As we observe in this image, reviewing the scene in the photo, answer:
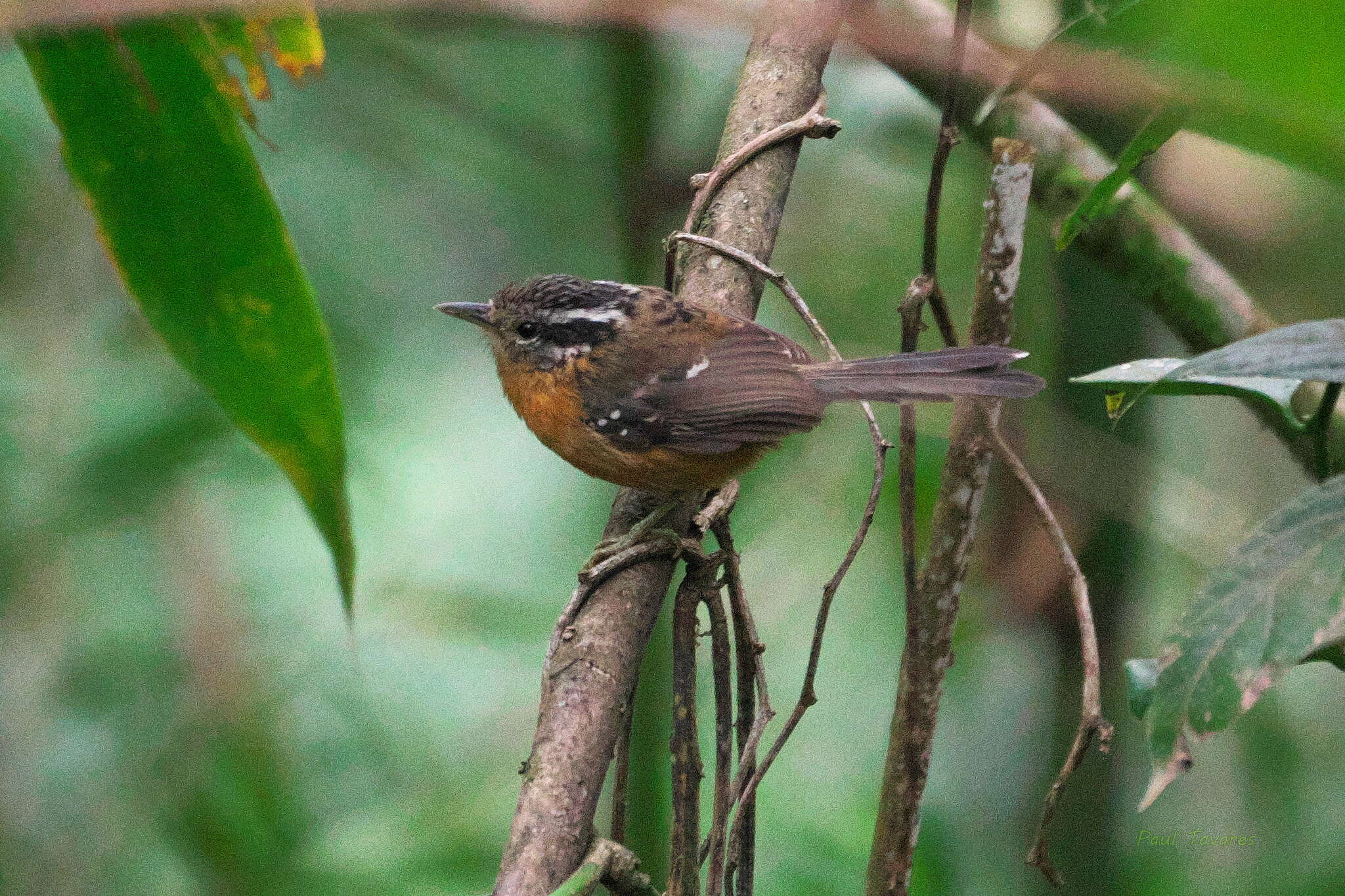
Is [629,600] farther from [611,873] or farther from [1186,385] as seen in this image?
Result: [1186,385]

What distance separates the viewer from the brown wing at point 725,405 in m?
2.72

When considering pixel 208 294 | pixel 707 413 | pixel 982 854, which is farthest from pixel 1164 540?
pixel 208 294

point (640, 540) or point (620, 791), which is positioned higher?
point (640, 540)


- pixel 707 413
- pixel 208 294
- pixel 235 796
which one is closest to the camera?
pixel 208 294

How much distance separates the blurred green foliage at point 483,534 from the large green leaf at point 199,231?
1.17 meters

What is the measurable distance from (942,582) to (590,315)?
1238 millimetres

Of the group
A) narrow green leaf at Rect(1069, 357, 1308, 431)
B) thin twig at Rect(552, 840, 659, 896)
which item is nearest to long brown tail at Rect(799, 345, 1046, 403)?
narrow green leaf at Rect(1069, 357, 1308, 431)

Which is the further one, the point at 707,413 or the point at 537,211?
the point at 537,211

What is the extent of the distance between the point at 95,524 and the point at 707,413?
259 centimetres

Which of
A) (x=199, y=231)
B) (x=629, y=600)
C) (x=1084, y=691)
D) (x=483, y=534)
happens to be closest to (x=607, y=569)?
(x=629, y=600)

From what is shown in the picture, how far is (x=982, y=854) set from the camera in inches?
152

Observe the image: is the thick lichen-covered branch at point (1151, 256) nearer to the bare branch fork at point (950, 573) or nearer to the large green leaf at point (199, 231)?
the bare branch fork at point (950, 573)

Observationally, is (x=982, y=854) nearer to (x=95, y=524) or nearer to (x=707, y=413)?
(x=707, y=413)

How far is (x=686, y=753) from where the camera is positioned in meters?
1.75
